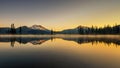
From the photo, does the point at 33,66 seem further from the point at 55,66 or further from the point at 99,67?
the point at 99,67

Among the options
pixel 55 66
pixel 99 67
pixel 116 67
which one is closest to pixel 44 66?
pixel 55 66

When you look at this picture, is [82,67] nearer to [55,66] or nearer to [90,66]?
[90,66]

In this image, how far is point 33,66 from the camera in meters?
17.2

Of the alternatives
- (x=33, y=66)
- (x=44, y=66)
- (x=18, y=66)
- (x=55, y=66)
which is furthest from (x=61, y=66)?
(x=18, y=66)

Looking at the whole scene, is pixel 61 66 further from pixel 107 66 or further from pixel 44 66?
pixel 107 66

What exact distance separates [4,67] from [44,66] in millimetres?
3661

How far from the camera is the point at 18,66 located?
56.1ft

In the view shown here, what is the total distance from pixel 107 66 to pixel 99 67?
0.99 meters

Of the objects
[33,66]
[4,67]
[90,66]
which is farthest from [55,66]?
[4,67]

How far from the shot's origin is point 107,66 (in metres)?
17.0

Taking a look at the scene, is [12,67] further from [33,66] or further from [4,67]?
[33,66]

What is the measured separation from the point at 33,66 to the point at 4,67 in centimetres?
264

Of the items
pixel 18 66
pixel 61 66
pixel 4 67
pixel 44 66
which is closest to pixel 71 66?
pixel 61 66

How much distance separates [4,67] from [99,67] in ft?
28.5
